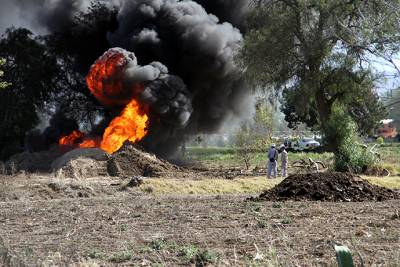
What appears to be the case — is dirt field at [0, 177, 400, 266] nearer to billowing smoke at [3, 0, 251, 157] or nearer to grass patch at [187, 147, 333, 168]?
billowing smoke at [3, 0, 251, 157]

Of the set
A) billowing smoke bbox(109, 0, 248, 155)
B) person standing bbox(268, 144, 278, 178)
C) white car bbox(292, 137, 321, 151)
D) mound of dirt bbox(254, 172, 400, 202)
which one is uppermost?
billowing smoke bbox(109, 0, 248, 155)

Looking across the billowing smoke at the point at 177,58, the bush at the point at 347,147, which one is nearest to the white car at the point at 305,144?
the billowing smoke at the point at 177,58

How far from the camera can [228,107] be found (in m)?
46.2

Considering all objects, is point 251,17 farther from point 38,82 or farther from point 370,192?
point 370,192

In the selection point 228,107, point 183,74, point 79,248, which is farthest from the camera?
point 228,107

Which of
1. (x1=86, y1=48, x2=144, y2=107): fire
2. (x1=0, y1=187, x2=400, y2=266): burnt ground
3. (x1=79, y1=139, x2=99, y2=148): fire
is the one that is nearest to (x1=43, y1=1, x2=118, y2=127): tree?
(x1=79, y1=139, x2=99, y2=148): fire

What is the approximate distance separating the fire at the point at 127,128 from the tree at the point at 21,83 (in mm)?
8136

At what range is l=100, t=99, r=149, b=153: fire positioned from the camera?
125ft

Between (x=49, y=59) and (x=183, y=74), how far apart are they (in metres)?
11.0

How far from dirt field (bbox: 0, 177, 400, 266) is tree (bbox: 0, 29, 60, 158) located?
29.0 m

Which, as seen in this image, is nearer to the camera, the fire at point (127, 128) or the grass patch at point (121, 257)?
the grass patch at point (121, 257)

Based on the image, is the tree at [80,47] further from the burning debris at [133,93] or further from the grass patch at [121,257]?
the grass patch at [121,257]

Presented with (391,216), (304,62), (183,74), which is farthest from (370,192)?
(183,74)

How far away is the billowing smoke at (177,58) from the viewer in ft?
125
